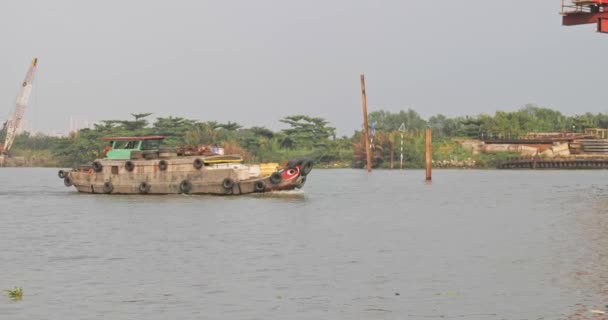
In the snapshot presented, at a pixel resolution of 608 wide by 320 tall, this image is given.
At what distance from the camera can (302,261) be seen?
23906 millimetres

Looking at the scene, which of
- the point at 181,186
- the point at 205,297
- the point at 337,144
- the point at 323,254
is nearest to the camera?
the point at 205,297

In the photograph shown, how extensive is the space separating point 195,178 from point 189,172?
1.78 feet

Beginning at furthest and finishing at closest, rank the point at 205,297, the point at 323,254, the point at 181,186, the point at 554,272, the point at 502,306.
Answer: the point at 181,186 < the point at 323,254 < the point at 554,272 < the point at 205,297 < the point at 502,306

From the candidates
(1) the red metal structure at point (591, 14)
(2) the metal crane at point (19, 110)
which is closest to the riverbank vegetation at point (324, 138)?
(2) the metal crane at point (19, 110)

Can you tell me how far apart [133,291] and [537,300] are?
26.2 feet

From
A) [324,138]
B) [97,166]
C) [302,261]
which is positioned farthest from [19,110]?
[302,261]

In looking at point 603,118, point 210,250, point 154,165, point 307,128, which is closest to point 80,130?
point 307,128

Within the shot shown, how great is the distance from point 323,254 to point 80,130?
11162 centimetres

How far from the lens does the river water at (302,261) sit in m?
17.2

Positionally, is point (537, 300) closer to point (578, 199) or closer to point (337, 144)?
point (578, 199)

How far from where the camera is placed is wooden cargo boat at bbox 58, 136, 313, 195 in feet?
159

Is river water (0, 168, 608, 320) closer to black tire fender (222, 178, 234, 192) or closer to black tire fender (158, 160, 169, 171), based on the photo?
black tire fender (222, 178, 234, 192)

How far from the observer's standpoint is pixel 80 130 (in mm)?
132125

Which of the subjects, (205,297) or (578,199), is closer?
(205,297)
